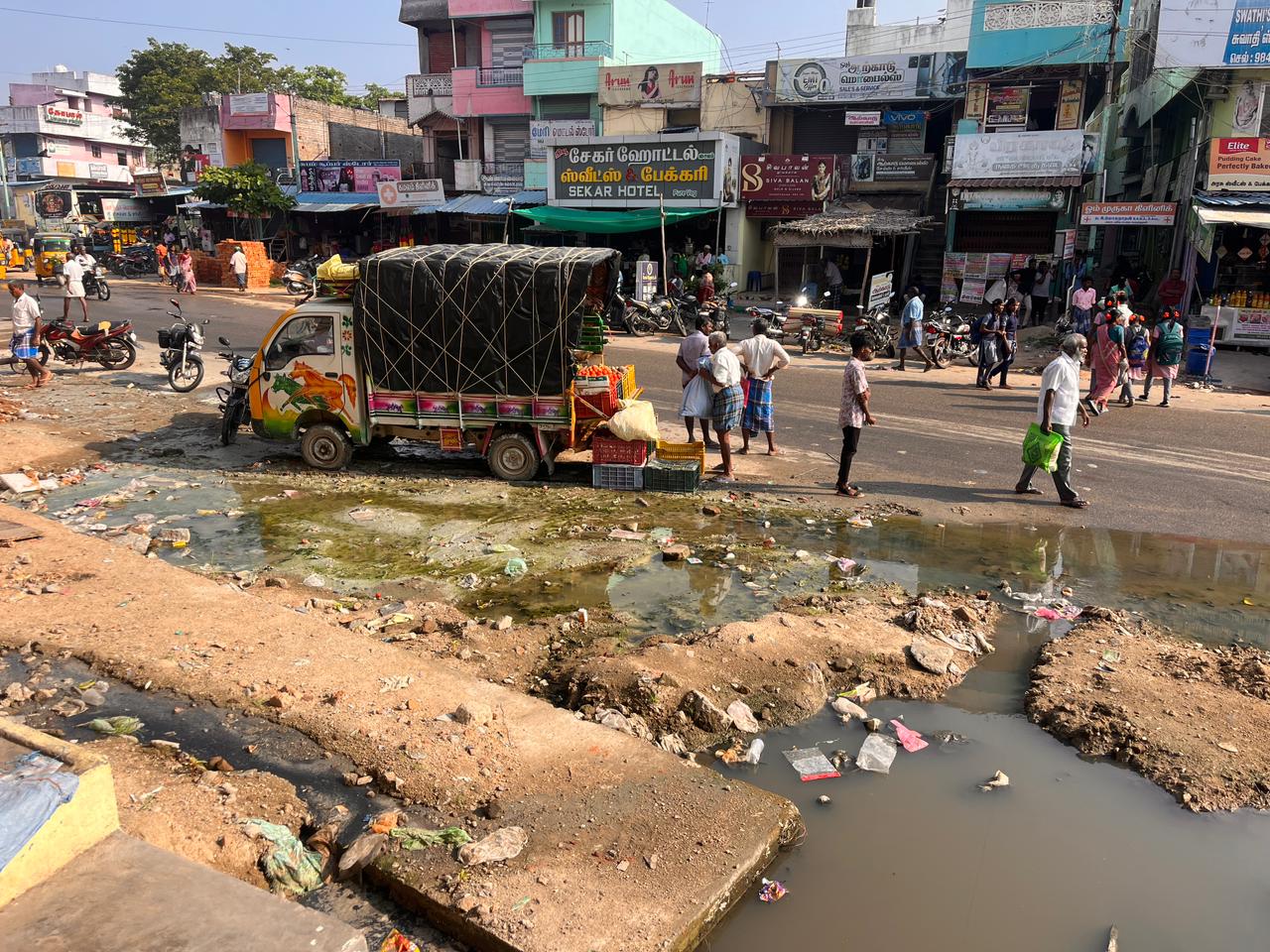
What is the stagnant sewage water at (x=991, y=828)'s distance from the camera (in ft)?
11.5

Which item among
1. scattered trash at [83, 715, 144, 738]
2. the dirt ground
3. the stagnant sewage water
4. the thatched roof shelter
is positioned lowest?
the stagnant sewage water

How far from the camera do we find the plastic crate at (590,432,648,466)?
8869mm

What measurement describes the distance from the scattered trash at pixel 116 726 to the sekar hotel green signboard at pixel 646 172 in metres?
20.8

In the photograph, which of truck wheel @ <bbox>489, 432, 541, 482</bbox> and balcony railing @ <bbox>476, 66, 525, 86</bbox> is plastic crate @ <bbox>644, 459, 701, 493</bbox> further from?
balcony railing @ <bbox>476, 66, 525, 86</bbox>

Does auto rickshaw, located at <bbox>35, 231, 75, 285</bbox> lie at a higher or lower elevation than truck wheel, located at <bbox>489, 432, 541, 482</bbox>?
higher

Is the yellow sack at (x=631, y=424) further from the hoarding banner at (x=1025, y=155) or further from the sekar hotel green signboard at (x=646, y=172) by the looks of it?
the hoarding banner at (x=1025, y=155)

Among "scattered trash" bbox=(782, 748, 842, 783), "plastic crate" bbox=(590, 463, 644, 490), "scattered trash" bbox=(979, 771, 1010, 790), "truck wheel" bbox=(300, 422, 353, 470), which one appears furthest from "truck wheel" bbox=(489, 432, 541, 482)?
"scattered trash" bbox=(979, 771, 1010, 790)

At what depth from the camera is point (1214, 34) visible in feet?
55.2

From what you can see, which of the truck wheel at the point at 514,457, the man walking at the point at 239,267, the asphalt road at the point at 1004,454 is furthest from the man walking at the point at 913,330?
the man walking at the point at 239,267

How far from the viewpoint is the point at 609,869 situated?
3428mm

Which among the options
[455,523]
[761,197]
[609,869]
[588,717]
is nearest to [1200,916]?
[609,869]

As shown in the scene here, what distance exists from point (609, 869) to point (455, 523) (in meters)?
4.83

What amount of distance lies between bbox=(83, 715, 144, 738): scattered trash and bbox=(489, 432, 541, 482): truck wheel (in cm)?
507

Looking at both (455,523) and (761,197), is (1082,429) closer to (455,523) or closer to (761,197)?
(455,523)
